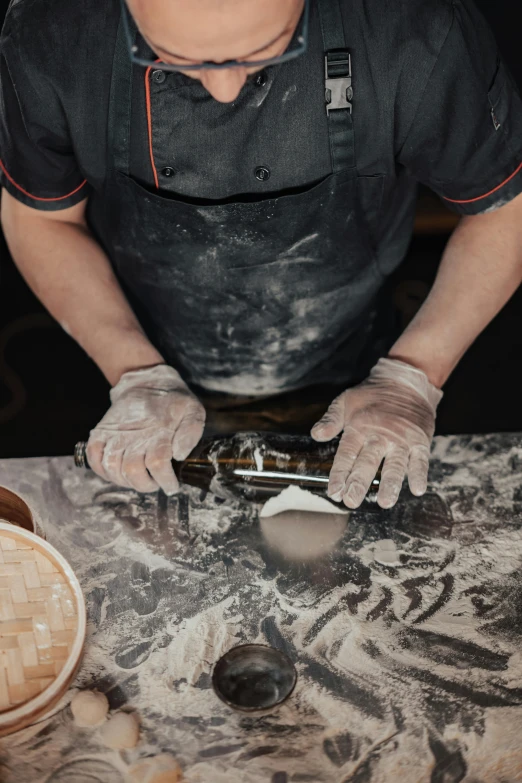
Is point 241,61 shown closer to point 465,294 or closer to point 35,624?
point 465,294

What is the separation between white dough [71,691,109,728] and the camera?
4.07 feet

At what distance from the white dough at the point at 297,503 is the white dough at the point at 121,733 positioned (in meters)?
0.51

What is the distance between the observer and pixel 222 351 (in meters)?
2.00

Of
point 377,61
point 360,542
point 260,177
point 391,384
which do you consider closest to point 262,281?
point 260,177

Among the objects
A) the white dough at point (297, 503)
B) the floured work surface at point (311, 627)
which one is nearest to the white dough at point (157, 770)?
the floured work surface at point (311, 627)

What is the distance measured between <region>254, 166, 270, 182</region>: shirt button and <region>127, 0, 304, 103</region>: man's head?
29cm

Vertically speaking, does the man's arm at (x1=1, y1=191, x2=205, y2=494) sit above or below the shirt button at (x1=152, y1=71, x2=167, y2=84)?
below

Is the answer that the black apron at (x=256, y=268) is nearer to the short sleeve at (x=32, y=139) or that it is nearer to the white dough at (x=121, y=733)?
the short sleeve at (x=32, y=139)

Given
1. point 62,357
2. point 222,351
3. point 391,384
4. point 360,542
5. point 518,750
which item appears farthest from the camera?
point 62,357

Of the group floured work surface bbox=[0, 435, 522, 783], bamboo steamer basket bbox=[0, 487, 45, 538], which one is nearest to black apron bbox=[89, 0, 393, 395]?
floured work surface bbox=[0, 435, 522, 783]

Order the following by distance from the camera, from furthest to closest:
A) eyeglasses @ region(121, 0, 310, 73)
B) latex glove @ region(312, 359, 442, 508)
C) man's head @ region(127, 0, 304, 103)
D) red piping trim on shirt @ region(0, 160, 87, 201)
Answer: red piping trim on shirt @ region(0, 160, 87, 201) → latex glove @ region(312, 359, 442, 508) → eyeglasses @ region(121, 0, 310, 73) → man's head @ region(127, 0, 304, 103)

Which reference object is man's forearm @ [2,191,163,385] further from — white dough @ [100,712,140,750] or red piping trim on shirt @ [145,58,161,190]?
white dough @ [100,712,140,750]

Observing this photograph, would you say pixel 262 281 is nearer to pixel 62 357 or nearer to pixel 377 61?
pixel 377 61

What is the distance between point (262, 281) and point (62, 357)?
6.18 ft
